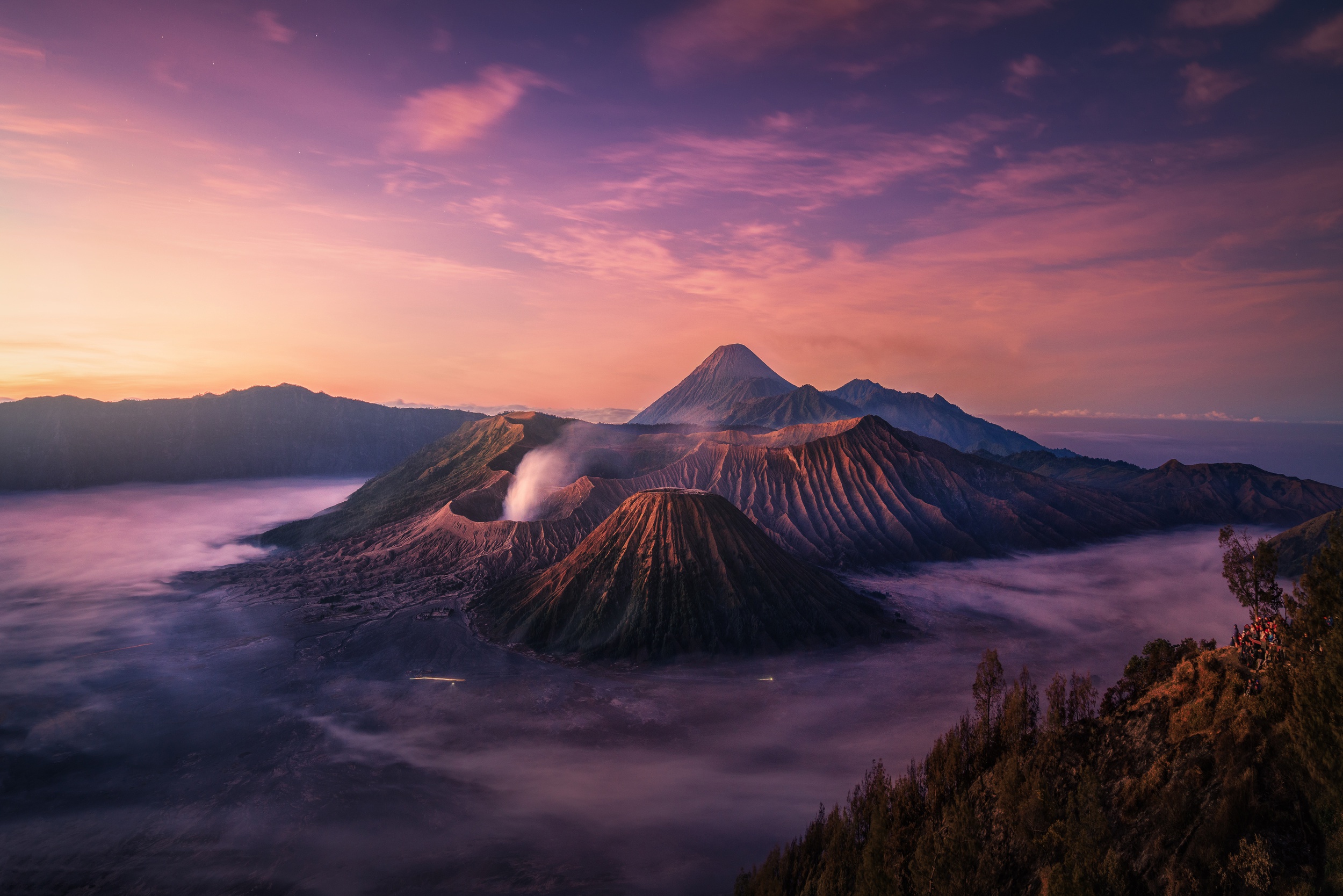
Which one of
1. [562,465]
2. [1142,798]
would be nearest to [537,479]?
[562,465]

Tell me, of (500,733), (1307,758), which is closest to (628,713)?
(500,733)

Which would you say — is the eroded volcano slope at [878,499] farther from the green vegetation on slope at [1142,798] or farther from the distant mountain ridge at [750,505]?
the green vegetation on slope at [1142,798]

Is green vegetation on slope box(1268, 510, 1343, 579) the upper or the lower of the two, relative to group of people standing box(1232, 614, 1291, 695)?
lower

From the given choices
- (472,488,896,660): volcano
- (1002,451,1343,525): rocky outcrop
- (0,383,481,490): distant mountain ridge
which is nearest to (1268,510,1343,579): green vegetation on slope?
(1002,451,1343,525): rocky outcrop

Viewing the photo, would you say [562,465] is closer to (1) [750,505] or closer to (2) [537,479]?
(2) [537,479]

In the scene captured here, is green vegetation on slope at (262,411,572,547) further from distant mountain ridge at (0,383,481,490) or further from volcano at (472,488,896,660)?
volcano at (472,488,896,660)
